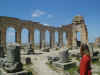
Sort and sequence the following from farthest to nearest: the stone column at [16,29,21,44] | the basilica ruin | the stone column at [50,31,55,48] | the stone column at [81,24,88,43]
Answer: the stone column at [50,31,55,48] < the stone column at [81,24,88,43] < the stone column at [16,29,21,44] < the basilica ruin

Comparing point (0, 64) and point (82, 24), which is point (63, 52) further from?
point (82, 24)

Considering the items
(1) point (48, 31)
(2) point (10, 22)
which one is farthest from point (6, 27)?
(1) point (48, 31)

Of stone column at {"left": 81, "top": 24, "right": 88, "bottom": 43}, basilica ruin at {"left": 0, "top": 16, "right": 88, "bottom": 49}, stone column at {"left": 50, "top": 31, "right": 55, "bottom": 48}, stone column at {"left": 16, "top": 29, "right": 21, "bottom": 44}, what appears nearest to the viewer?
basilica ruin at {"left": 0, "top": 16, "right": 88, "bottom": 49}

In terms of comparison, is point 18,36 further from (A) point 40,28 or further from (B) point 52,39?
(B) point 52,39

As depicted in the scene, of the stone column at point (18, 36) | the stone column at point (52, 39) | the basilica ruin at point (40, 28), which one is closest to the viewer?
the basilica ruin at point (40, 28)

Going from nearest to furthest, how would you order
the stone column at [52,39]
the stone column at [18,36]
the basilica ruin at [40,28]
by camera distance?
the basilica ruin at [40,28]
the stone column at [18,36]
the stone column at [52,39]

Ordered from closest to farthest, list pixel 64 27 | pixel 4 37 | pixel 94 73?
pixel 94 73 < pixel 4 37 < pixel 64 27

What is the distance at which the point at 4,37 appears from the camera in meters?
20.6

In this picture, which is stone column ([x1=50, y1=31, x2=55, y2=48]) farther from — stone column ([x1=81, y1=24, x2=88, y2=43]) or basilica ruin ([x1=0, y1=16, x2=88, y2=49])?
stone column ([x1=81, y1=24, x2=88, y2=43])

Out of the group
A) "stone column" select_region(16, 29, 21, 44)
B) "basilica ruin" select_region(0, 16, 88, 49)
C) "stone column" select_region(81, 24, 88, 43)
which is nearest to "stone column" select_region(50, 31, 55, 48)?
"basilica ruin" select_region(0, 16, 88, 49)

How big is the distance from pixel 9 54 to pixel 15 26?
52.6ft

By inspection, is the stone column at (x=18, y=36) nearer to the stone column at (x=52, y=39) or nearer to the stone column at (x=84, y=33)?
the stone column at (x=52, y=39)

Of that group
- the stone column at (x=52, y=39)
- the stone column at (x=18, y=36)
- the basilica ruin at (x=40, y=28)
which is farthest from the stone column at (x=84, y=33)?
the stone column at (x=18, y=36)

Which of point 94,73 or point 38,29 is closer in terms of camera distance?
point 94,73
